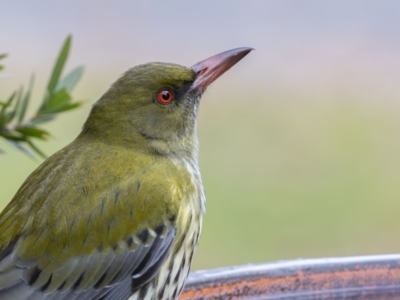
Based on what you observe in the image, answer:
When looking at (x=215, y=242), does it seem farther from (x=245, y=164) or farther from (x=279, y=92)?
(x=279, y=92)

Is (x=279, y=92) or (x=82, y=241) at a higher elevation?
(x=82, y=241)

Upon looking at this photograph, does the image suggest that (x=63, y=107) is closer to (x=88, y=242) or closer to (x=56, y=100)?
(x=56, y=100)

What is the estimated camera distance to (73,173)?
433 centimetres

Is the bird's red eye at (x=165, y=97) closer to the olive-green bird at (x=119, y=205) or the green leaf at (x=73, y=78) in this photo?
the olive-green bird at (x=119, y=205)

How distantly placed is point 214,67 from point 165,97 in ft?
0.87

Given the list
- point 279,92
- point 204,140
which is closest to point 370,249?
point 204,140

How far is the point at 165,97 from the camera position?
4.73m

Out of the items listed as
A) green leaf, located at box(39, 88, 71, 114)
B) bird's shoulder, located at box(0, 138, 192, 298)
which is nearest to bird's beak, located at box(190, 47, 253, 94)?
bird's shoulder, located at box(0, 138, 192, 298)

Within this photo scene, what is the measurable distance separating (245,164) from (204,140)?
0.62 m

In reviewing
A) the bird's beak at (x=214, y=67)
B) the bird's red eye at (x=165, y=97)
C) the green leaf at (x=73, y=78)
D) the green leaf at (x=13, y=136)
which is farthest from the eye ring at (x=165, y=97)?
the green leaf at (x=13, y=136)

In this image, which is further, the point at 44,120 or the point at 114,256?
the point at 114,256

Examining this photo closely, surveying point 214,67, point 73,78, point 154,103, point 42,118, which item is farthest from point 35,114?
point 214,67

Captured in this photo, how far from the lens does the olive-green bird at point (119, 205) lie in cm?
411

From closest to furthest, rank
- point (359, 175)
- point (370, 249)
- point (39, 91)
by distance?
point (370, 249)
point (359, 175)
point (39, 91)
